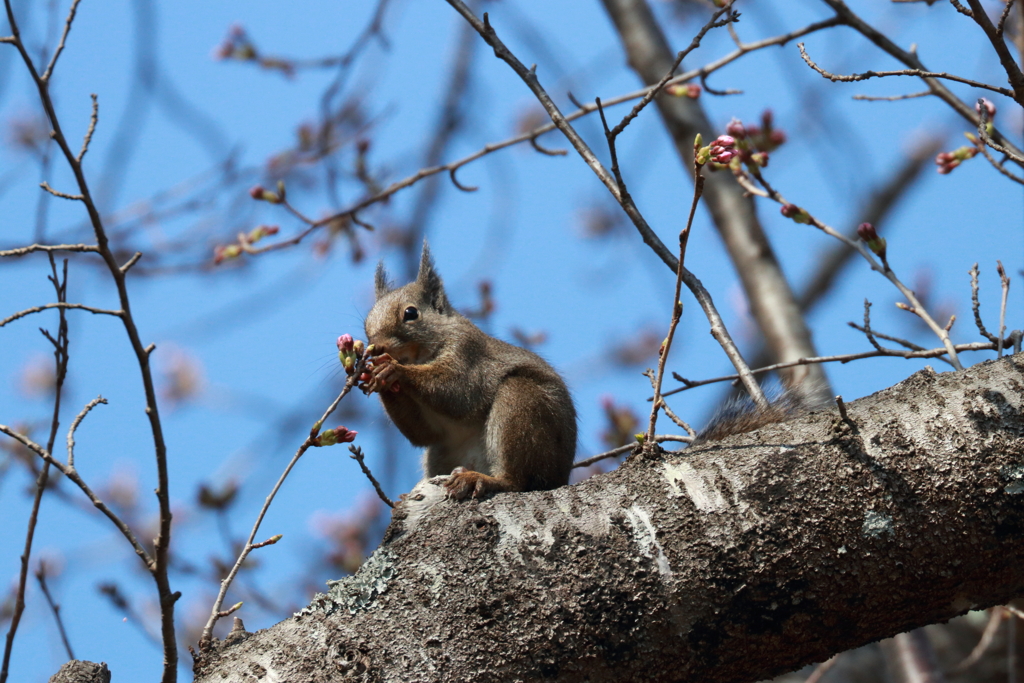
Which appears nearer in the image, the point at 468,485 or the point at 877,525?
the point at 877,525

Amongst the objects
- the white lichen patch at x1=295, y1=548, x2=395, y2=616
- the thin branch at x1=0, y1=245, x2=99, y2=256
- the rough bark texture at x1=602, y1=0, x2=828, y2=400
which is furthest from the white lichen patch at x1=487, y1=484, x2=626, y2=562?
the rough bark texture at x1=602, y1=0, x2=828, y2=400

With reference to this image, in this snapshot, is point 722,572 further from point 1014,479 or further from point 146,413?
point 146,413

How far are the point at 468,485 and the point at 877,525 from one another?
1.11 m

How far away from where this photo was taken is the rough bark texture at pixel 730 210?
3.95 meters

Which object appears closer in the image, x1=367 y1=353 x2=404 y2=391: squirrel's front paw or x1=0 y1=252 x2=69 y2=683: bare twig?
x1=0 y1=252 x2=69 y2=683: bare twig

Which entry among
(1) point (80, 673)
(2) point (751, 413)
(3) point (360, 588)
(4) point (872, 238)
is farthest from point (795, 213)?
(1) point (80, 673)

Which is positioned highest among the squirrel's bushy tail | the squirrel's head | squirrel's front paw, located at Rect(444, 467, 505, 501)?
the squirrel's head

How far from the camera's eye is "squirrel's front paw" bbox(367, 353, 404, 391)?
9.55ft

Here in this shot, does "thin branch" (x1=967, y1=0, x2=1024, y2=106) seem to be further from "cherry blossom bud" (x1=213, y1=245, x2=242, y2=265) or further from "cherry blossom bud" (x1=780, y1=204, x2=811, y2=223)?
"cherry blossom bud" (x1=213, y1=245, x2=242, y2=265)

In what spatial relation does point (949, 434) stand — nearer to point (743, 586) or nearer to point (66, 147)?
point (743, 586)

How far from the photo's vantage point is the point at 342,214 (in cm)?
377

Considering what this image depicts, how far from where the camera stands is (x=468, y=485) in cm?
249

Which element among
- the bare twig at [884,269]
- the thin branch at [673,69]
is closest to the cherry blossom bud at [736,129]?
the bare twig at [884,269]

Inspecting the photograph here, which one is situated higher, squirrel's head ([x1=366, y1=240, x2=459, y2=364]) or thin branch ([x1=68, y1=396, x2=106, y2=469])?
squirrel's head ([x1=366, y1=240, x2=459, y2=364])
